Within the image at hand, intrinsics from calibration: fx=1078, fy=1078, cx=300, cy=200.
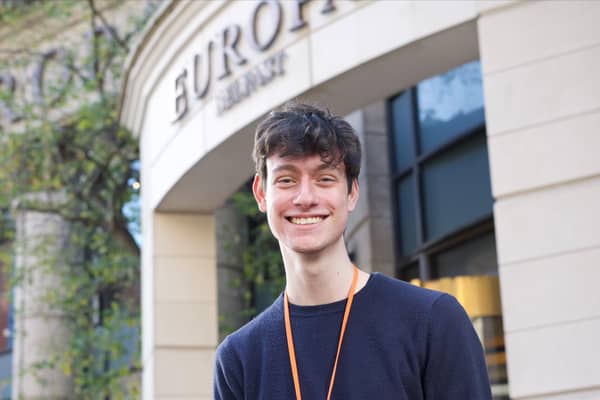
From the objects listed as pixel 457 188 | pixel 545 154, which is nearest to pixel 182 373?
pixel 457 188

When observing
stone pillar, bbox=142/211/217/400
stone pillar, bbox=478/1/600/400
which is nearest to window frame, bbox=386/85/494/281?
stone pillar, bbox=142/211/217/400

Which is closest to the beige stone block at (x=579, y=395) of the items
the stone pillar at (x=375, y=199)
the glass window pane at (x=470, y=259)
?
the glass window pane at (x=470, y=259)

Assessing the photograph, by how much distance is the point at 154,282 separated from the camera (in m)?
11.4

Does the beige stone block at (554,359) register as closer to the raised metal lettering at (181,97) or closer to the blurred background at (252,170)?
the blurred background at (252,170)

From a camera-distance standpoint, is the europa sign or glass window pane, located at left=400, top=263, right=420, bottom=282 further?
glass window pane, located at left=400, top=263, right=420, bottom=282

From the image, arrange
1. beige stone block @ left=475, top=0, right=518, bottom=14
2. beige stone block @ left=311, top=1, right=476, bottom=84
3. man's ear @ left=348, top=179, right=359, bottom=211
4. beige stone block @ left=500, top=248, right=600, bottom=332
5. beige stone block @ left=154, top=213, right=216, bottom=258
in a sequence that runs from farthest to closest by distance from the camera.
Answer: beige stone block @ left=154, top=213, right=216, bottom=258
beige stone block @ left=311, top=1, right=476, bottom=84
beige stone block @ left=475, top=0, right=518, bottom=14
beige stone block @ left=500, top=248, right=600, bottom=332
man's ear @ left=348, top=179, right=359, bottom=211

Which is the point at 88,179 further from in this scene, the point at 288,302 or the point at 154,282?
the point at 288,302

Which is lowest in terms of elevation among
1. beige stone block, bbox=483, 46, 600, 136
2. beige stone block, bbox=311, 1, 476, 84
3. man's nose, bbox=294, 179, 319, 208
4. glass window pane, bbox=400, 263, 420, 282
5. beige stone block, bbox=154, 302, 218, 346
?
man's nose, bbox=294, 179, 319, 208

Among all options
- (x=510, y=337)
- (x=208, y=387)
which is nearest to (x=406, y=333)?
(x=510, y=337)

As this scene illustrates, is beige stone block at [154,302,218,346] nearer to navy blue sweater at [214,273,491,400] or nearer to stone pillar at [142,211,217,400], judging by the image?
stone pillar at [142,211,217,400]

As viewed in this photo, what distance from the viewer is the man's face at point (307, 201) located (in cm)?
283

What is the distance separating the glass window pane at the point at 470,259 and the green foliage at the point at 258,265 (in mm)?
2750

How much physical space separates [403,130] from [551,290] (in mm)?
6606

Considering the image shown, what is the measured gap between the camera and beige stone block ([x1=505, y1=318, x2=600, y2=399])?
668cm
